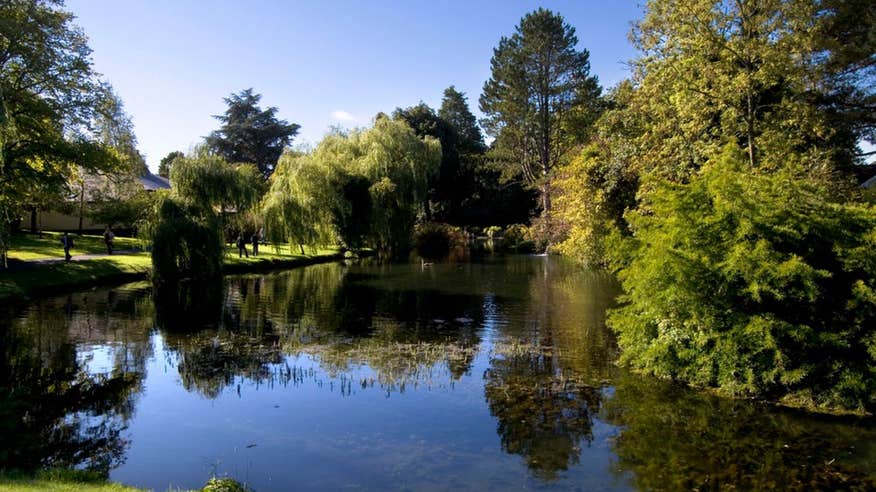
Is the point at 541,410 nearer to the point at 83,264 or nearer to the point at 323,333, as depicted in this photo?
the point at 323,333

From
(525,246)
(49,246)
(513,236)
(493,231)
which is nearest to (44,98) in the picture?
(49,246)

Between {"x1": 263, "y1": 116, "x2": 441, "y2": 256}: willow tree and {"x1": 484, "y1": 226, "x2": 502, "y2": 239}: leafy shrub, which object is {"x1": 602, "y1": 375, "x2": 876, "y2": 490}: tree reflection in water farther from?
{"x1": 484, "y1": 226, "x2": 502, "y2": 239}: leafy shrub

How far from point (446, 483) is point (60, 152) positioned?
85.6 feet

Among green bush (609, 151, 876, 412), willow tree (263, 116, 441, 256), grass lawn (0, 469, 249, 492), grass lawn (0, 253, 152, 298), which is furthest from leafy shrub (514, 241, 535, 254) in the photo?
grass lawn (0, 469, 249, 492)

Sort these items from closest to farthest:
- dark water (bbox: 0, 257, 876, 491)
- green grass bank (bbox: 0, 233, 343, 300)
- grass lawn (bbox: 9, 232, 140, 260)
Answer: dark water (bbox: 0, 257, 876, 491) < green grass bank (bbox: 0, 233, 343, 300) < grass lawn (bbox: 9, 232, 140, 260)

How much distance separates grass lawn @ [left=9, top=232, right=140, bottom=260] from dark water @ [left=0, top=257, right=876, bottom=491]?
14324 mm

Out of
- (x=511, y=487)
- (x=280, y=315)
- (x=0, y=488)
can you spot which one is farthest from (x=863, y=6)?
(x=0, y=488)

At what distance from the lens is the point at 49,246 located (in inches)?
1522

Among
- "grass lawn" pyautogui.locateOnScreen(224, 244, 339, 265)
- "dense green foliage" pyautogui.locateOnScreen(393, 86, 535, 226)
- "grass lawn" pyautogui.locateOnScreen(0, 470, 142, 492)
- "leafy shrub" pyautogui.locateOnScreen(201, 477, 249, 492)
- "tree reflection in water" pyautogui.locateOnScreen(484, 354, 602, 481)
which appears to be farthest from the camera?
"dense green foliage" pyautogui.locateOnScreen(393, 86, 535, 226)

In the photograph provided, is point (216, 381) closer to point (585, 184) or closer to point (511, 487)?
point (511, 487)

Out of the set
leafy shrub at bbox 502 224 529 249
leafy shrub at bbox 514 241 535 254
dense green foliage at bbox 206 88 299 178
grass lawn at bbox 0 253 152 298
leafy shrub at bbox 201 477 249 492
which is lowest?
leafy shrub at bbox 201 477 249 492

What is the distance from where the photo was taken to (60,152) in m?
26.7

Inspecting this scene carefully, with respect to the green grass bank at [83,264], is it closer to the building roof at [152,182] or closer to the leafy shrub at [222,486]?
the building roof at [152,182]

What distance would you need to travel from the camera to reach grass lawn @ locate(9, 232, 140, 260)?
111ft
